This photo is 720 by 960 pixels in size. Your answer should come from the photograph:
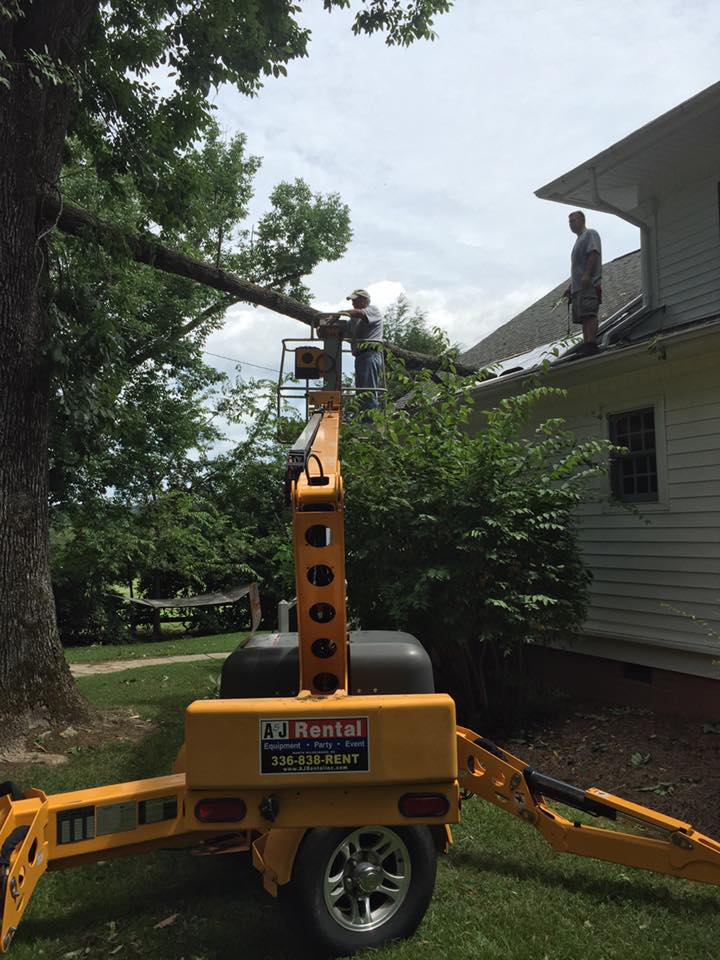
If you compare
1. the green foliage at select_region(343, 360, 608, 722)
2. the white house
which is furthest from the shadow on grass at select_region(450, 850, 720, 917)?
the white house

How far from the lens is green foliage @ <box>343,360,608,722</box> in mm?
7902

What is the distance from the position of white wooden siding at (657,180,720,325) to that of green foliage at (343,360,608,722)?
2533 millimetres

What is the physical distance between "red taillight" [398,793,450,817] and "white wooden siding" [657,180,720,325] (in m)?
7.49

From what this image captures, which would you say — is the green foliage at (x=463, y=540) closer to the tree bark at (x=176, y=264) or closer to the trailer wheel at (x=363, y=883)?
the tree bark at (x=176, y=264)

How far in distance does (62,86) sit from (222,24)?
11.0 ft

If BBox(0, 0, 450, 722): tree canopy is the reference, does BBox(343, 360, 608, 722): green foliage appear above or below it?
below

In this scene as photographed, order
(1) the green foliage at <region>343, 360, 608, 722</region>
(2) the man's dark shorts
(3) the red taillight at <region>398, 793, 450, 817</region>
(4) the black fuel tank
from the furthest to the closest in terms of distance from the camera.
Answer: (2) the man's dark shorts → (1) the green foliage at <region>343, 360, 608, 722</region> → (4) the black fuel tank → (3) the red taillight at <region>398, 793, 450, 817</region>

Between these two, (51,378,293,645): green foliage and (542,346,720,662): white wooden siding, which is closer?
(542,346,720,662): white wooden siding

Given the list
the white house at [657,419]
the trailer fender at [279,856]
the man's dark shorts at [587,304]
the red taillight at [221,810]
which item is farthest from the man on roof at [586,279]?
the red taillight at [221,810]

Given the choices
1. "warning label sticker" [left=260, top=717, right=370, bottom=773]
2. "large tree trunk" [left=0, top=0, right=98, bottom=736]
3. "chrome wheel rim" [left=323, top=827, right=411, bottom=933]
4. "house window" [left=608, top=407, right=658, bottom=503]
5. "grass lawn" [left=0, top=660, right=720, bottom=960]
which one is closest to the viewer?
"warning label sticker" [left=260, top=717, right=370, bottom=773]

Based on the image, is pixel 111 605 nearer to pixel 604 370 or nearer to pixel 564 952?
pixel 604 370

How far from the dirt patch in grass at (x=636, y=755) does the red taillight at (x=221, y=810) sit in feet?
11.9

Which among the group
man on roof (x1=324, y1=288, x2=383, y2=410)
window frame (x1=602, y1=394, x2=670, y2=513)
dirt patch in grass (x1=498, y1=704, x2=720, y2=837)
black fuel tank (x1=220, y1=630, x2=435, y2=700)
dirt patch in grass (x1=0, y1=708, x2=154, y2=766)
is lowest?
dirt patch in grass (x1=498, y1=704, x2=720, y2=837)

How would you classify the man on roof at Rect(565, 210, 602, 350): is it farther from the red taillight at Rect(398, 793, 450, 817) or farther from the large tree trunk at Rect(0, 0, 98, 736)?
the red taillight at Rect(398, 793, 450, 817)
